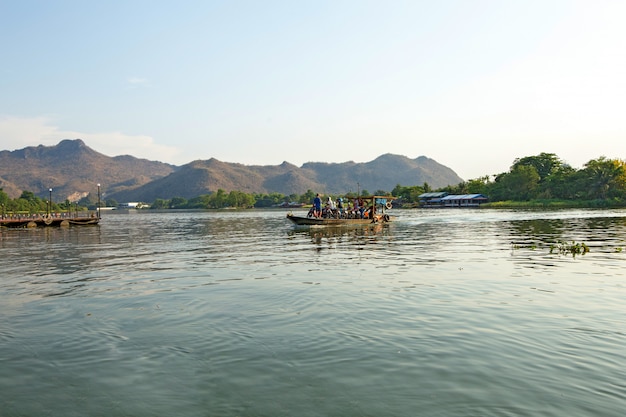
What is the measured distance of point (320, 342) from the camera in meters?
11.1

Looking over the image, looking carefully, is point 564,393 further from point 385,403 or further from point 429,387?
point 385,403

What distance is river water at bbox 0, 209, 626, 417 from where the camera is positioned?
785 cm

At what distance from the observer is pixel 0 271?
83.6 ft

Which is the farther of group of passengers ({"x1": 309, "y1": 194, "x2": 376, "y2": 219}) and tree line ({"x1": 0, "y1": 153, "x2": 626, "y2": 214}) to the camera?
tree line ({"x1": 0, "y1": 153, "x2": 626, "y2": 214})

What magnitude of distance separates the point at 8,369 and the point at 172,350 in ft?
10.7

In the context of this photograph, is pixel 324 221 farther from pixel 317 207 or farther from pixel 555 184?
pixel 555 184

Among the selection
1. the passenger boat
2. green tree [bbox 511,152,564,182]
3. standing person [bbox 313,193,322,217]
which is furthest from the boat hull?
green tree [bbox 511,152,564,182]

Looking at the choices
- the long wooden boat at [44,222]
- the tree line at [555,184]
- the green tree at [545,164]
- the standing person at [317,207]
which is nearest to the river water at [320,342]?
the standing person at [317,207]

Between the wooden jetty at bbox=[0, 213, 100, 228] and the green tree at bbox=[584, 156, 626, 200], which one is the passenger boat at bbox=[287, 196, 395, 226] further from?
the green tree at bbox=[584, 156, 626, 200]

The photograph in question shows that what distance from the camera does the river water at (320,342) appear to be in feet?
25.7

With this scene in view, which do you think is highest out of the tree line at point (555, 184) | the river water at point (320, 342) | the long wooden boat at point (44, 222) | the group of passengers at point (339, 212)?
the tree line at point (555, 184)

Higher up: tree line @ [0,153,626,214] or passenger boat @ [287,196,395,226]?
tree line @ [0,153,626,214]

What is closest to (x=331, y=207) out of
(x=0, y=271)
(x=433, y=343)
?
(x=0, y=271)

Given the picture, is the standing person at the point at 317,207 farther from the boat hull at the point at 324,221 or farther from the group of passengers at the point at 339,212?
the boat hull at the point at 324,221
